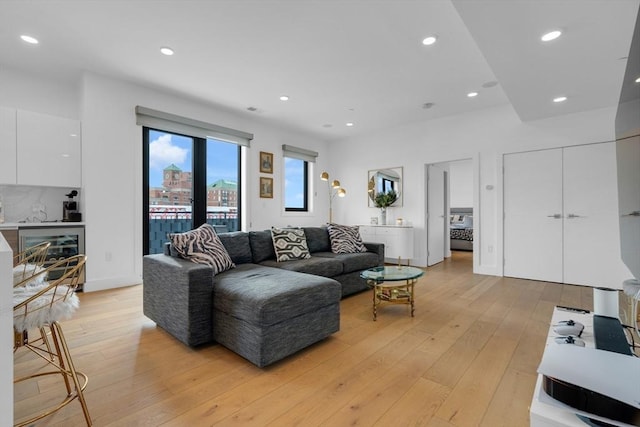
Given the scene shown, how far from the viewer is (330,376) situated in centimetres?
177

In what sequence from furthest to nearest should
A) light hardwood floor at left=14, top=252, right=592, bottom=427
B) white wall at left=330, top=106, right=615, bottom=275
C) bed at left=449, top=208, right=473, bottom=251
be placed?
bed at left=449, top=208, right=473, bottom=251 → white wall at left=330, top=106, right=615, bottom=275 → light hardwood floor at left=14, top=252, right=592, bottom=427

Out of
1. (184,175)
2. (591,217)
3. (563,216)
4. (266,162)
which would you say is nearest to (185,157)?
(184,175)

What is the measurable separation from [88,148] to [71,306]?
2.99 m

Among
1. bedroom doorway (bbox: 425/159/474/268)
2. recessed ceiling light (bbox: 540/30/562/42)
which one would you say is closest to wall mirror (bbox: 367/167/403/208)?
bedroom doorway (bbox: 425/159/474/268)

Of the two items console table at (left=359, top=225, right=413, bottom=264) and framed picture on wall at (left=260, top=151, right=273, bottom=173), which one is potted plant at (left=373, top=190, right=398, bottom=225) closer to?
console table at (left=359, top=225, right=413, bottom=264)

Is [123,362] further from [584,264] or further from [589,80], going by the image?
[584,264]

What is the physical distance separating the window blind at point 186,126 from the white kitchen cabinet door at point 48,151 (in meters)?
0.75

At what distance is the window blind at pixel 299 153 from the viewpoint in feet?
19.1

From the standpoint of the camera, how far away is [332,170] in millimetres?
6812

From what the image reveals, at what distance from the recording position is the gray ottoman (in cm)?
183

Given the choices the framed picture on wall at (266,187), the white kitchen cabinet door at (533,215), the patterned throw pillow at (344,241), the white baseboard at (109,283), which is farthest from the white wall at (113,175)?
the white kitchen cabinet door at (533,215)

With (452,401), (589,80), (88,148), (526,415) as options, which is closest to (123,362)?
(452,401)

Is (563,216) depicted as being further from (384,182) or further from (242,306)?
→ (242,306)

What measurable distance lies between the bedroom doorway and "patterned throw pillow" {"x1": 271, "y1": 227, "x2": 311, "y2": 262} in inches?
116
